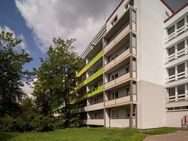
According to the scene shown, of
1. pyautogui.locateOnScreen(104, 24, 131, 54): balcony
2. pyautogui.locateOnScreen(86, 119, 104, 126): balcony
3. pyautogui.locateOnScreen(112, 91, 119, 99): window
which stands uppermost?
pyautogui.locateOnScreen(104, 24, 131, 54): balcony

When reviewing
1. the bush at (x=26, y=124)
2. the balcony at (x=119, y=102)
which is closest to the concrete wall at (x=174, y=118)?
the balcony at (x=119, y=102)

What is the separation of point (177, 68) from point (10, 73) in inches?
1008

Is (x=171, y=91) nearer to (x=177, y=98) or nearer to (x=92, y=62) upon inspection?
(x=177, y=98)

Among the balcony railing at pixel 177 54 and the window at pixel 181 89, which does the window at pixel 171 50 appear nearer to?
the balcony railing at pixel 177 54

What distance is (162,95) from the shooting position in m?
31.5

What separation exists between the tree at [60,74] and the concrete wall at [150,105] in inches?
722

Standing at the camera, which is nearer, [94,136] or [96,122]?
[94,136]

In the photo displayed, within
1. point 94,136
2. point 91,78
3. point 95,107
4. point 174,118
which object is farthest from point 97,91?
point 94,136

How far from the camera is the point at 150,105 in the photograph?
1176 inches

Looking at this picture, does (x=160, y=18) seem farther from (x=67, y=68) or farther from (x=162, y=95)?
(x=67, y=68)

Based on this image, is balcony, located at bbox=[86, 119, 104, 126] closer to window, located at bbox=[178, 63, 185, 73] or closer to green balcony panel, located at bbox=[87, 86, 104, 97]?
green balcony panel, located at bbox=[87, 86, 104, 97]

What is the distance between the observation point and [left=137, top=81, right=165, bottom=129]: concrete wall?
28.9 metres

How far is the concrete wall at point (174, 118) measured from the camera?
28.4 metres

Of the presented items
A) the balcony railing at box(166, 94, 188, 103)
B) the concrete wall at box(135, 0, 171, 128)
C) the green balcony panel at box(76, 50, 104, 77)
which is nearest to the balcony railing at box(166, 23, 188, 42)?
the concrete wall at box(135, 0, 171, 128)
